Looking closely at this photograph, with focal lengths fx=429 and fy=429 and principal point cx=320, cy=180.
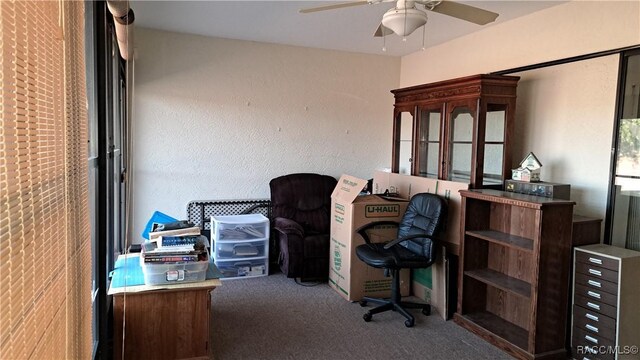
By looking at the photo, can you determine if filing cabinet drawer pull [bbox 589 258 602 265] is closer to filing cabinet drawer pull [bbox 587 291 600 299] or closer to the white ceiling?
filing cabinet drawer pull [bbox 587 291 600 299]

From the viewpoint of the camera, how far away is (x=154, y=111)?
14.6 feet

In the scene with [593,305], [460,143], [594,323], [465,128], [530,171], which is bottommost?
[594,323]

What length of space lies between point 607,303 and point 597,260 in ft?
0.89

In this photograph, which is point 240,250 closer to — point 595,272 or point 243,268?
point 243,268

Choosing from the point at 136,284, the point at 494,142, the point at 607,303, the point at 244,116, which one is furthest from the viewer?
the point at 244,116

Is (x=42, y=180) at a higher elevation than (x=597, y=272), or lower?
higher

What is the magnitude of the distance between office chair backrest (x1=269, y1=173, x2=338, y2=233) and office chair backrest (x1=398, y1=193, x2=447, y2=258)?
118cm

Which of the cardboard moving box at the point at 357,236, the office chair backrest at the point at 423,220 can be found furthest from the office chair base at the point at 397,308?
the office chair backrest at the point at 423,220

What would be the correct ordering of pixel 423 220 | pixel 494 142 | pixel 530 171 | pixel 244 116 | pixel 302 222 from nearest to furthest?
1. pixel 530 171
2. pixel 423 220
3. pixel 494 142
4. pixel 302 222
5. pixel 244 116

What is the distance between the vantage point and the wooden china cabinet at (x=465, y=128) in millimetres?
3576

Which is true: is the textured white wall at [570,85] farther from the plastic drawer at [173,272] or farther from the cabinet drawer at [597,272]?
the plastic drawer at [173,272]

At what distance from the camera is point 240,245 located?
4.49 meters

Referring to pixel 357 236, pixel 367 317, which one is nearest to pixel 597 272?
pixel 367 317

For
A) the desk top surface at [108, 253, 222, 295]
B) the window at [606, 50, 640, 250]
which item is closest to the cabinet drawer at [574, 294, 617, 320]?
the window at [606, 50, 640, 250]
